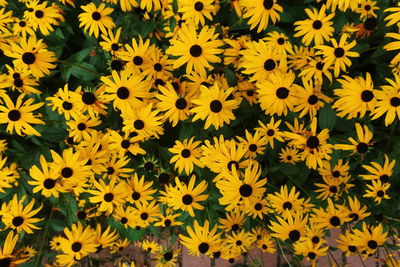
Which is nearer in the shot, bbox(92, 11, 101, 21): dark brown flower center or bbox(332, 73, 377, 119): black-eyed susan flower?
bbox(332, 73, 377, 119): black-eyed susan flower

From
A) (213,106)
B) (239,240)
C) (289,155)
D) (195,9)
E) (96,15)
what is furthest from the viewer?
(239,240)

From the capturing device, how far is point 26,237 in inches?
106

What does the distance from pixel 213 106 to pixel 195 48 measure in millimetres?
332

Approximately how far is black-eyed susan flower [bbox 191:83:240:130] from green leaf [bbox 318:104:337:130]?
61cm

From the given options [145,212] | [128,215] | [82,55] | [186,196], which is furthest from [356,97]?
[82,55]

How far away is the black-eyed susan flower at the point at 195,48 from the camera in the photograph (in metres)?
1.58

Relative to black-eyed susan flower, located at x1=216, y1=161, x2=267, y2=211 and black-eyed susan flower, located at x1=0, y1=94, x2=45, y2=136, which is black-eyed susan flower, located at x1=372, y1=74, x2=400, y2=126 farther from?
black-eyed susan flower, located at x1=0, y1=94, x2=45, y2=136

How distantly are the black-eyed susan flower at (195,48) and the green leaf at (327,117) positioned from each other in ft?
2.43

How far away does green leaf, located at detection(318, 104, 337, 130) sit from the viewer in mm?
1793

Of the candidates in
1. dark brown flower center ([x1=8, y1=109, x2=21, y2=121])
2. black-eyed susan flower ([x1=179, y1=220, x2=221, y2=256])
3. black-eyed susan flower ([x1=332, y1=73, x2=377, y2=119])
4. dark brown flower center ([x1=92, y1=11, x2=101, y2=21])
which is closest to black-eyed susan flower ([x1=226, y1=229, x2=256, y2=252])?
black-eyed susan flower ([x1=179, y1=220, x2=221, y2=256])

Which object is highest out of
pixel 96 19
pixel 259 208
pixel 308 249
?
pixel 96 19

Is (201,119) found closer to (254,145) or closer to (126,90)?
(254,145)

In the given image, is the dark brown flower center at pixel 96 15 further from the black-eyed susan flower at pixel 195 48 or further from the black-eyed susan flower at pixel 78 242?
the black-eyed susan flower at pixel 78 242

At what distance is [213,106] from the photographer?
152 cm
